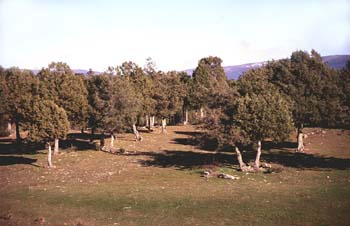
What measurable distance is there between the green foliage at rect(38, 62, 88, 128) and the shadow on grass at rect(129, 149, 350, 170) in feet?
48.4

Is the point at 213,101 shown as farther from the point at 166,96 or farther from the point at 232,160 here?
the point at 166,96

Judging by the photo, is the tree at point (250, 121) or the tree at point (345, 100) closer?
the tree at point (250, 121)

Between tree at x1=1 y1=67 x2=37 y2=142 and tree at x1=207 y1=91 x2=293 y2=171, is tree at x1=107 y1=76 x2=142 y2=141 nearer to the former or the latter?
tree at x1=1 y1=67 x2=37 y2=142

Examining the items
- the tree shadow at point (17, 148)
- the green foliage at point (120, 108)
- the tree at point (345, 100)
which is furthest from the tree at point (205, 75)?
the tree shadow at point (17, 148)

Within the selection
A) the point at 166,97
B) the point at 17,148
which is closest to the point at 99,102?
the point at 17,148

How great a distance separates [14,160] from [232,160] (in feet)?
121

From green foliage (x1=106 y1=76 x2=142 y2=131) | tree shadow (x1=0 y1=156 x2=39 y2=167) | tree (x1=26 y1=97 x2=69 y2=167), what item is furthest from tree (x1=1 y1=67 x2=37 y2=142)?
tree (x1=26 y1=97 x2=69 y2=167)

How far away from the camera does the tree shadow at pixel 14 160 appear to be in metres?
55.0

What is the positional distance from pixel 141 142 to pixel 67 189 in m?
39.3

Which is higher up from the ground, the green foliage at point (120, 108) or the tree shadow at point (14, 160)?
the green foliage at point (120, 108)

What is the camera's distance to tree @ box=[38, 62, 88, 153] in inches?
2544

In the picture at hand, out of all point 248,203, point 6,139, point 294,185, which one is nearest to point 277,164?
point 294,185

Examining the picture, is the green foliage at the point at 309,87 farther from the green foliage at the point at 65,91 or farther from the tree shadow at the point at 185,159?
the green foliage at the point at 65,91

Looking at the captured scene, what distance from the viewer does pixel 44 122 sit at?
166 feet
